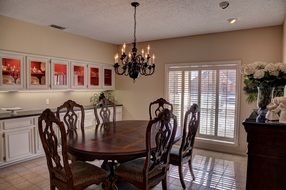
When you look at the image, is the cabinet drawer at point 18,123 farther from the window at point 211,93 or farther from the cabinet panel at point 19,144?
the window at point 211,93

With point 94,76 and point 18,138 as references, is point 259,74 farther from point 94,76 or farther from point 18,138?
point 94,76

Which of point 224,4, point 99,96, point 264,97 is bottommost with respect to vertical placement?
point 99,96

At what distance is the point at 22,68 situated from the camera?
375 centimetres

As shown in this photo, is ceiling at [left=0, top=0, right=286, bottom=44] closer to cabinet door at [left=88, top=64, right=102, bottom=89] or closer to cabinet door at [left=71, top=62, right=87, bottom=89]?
cabinet door at [left=71, top=62, right=87, bottom=89]

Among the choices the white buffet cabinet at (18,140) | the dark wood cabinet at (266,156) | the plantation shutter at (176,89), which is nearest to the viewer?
the dark wood cabinet at (266,156)

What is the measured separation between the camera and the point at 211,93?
445 centimetres

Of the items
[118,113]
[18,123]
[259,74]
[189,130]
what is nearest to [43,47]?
[18,123]

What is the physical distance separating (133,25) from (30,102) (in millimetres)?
2560

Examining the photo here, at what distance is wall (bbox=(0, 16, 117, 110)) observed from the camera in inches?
145

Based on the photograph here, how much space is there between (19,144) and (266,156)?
12.1 feet

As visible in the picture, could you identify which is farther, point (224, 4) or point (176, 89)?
point (176, 89)

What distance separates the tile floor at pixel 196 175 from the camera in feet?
9.46

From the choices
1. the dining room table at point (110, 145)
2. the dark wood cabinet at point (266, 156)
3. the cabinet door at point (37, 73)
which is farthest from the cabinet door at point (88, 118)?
the dark wood cabinet at point (266, 156)

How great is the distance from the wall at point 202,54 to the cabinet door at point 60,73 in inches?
67.3
